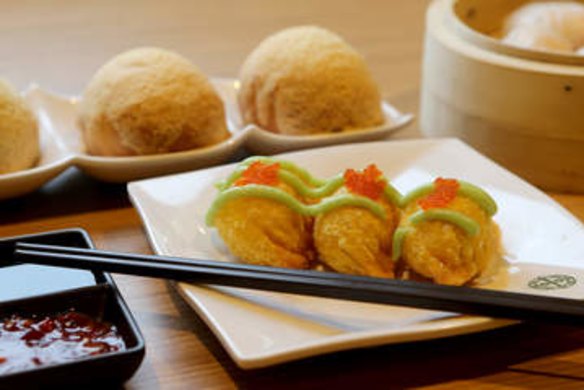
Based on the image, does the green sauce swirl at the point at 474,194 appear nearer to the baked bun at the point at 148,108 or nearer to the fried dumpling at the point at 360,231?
the fried dumpling at the point at 360,231

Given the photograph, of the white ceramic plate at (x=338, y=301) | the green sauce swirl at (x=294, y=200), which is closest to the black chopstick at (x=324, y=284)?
the white ceramic plate at (x=338, y=301)

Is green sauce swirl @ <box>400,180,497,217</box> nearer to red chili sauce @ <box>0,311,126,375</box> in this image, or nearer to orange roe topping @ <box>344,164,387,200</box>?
orange roe topping @ <box>344,164,387,200</box>

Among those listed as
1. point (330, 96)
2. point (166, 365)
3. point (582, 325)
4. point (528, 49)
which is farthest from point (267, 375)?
point (528, 49)

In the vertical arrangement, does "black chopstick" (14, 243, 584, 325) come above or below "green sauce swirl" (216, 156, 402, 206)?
below

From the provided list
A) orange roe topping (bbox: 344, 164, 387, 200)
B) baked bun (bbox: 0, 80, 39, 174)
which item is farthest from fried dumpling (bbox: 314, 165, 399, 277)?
baked bun (bbox: 0, 80, 39, 174)

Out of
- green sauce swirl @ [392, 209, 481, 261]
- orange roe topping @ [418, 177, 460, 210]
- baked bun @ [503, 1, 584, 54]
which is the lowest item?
green sauce swirl @ [392, 209, 481, 261]

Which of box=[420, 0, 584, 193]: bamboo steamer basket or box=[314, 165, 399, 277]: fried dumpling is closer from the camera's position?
box=[314, 165, 399, 277]: fried dumpling

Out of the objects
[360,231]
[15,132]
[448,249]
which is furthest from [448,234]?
[15,132]
